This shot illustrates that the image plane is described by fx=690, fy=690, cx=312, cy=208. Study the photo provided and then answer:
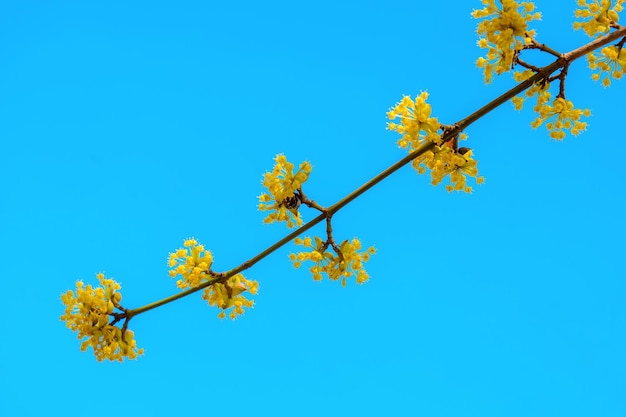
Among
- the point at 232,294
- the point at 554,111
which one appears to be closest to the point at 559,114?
the point at 554,111

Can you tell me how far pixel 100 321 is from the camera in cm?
468

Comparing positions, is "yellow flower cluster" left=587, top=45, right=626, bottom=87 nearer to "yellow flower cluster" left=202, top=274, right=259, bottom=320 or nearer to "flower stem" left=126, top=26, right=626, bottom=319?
"flower stem" left=126, top=26, right=626, bottom=319

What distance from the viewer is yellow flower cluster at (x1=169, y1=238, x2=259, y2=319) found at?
171 inches

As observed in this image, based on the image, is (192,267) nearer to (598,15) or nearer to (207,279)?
(207,279)

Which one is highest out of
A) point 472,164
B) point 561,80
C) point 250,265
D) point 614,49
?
point 614,49

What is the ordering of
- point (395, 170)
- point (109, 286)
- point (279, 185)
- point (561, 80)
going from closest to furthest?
point (395, 170) → point (561, 80) → point (279, 185) → point (109, 286)

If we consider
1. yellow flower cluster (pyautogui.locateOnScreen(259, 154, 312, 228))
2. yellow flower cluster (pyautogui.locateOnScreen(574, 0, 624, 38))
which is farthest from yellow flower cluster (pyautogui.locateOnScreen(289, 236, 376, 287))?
yellow flower cluster (pyautogui.locateOnScreen(574, 0, 624, 38))

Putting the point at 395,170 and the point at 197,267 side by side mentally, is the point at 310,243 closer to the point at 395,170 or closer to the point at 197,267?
the point at 197,267

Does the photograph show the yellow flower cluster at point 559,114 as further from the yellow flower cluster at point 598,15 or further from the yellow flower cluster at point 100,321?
the yellow flower cluster at point 100,321

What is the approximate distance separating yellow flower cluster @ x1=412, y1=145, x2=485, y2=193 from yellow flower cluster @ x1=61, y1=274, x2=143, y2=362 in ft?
7.40

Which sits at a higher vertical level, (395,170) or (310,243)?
(310,243)

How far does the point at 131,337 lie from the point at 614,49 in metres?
3.59

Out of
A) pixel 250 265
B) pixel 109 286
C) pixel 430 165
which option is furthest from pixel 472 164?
pixel 109 286

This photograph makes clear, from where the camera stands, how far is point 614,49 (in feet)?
13.4
